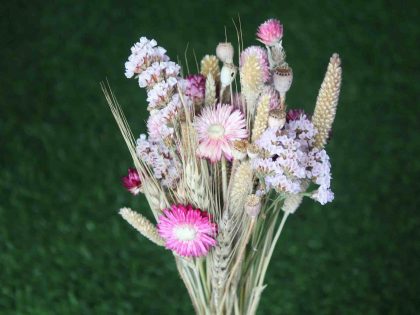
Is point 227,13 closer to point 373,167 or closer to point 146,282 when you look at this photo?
point 373,167

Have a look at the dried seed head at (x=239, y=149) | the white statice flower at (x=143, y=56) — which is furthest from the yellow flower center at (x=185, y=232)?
the white statice flower at (x=143, y=56)

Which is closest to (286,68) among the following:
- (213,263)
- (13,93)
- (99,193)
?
(213,263)

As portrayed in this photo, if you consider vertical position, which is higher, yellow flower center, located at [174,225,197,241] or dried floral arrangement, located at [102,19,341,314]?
dried floral arrangement, located at [102,19,341,314]

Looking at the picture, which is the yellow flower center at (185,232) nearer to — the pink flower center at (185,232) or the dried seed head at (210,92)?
the pink flower center at (185,232)

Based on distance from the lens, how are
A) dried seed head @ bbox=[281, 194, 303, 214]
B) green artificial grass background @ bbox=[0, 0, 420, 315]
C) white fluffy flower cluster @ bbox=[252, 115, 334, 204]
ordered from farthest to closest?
green artificial grass background @ bbox=[0, 0, 420, 315]
dried seed head @ bbox=[281, 194, 303, 214]
white fluffy flower cluster @ bbox=[252, 115, 334, 204]

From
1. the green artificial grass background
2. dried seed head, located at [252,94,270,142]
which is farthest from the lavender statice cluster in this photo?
the green artificial grass background

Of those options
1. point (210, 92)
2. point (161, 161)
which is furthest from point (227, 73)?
point (161, 161)

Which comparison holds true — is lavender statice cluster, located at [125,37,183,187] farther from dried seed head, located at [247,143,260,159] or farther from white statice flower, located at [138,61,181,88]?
dried seed head, located at [247,143,260,159]
